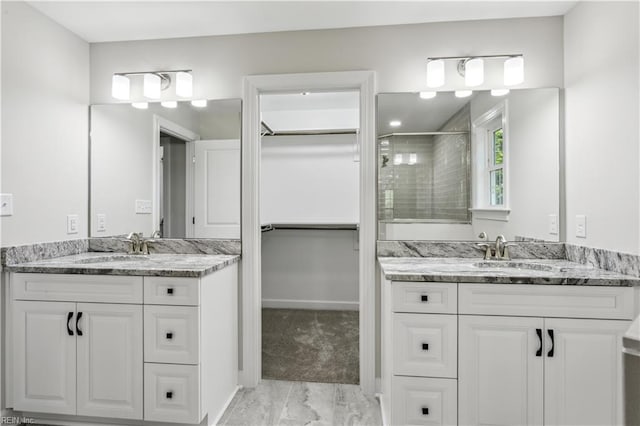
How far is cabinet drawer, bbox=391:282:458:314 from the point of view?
154 cm

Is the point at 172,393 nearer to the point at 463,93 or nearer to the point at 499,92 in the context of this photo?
the point at 463,93

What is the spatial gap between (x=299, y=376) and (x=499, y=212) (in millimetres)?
1702

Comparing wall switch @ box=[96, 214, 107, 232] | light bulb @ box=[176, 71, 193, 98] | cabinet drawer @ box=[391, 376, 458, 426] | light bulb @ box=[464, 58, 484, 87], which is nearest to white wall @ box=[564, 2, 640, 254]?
light bulb @ box=[464, 58, 484, 87]

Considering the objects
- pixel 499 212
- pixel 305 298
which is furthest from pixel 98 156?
pixel 499 212

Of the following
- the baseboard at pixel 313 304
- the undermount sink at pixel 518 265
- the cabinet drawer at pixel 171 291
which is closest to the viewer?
the cabinet drawer at pixel 171 291

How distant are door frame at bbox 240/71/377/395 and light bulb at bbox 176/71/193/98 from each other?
362 millimetres

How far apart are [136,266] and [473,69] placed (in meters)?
2.19

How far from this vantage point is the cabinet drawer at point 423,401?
5.01 ft

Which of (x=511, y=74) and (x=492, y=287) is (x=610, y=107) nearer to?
(x=511, y=74)

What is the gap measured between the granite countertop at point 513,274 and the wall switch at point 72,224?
1.97 metres

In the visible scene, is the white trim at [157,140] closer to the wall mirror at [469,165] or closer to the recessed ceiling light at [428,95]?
the wall mirror at [469,165]

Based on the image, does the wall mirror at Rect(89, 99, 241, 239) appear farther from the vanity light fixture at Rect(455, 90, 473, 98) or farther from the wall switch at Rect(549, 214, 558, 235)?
the wall switch at Rect(549, 214, 558, 235)

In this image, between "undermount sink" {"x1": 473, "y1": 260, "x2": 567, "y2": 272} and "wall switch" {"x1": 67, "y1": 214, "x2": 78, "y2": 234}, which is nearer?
"undermount sink" {"x1": 473, "y1": 260, "x2": 567, "y2": 272}

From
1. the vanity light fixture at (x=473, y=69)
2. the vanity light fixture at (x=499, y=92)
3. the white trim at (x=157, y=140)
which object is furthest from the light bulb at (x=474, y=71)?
the white trim at (x=157, y=140)
